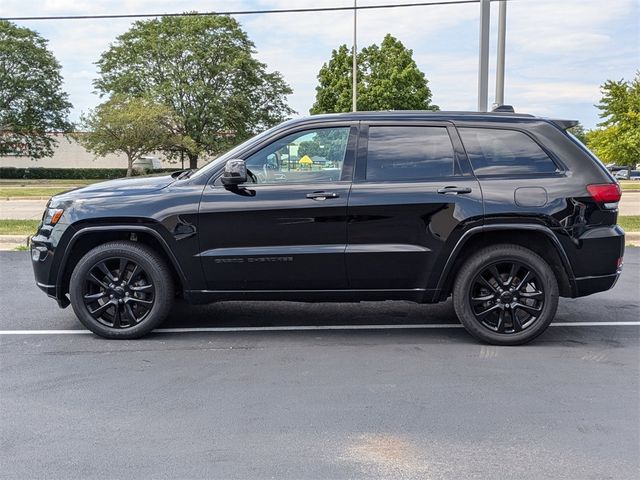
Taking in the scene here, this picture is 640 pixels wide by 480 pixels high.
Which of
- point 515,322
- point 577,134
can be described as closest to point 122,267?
point 515,322

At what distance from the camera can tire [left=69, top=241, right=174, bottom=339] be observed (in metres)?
5.34

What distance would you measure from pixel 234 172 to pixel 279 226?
57 centimetres

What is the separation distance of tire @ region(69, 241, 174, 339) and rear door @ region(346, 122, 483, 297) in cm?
162

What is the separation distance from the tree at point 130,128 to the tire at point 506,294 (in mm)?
37793

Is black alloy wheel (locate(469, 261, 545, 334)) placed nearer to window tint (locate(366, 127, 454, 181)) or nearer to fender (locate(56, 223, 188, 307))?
window tint (locate(366, 127, 454, 181))

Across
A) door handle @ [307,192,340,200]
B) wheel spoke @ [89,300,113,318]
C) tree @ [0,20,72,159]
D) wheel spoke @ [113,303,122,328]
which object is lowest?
wheel spoke @ [113,303,122,328]

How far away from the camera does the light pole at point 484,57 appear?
35.8 ft

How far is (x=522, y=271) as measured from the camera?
527cm

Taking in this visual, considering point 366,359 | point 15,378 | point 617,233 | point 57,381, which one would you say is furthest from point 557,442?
point 15,378

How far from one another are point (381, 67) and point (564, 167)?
47.9 meters

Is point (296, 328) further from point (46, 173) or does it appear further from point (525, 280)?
point (46, 173)

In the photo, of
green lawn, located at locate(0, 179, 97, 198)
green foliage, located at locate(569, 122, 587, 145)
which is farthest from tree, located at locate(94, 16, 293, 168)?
green foliage, located at locate(569, 122, 587, 145)

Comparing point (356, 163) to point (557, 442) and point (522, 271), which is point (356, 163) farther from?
point (557, 442)

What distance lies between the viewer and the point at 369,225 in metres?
5.20
